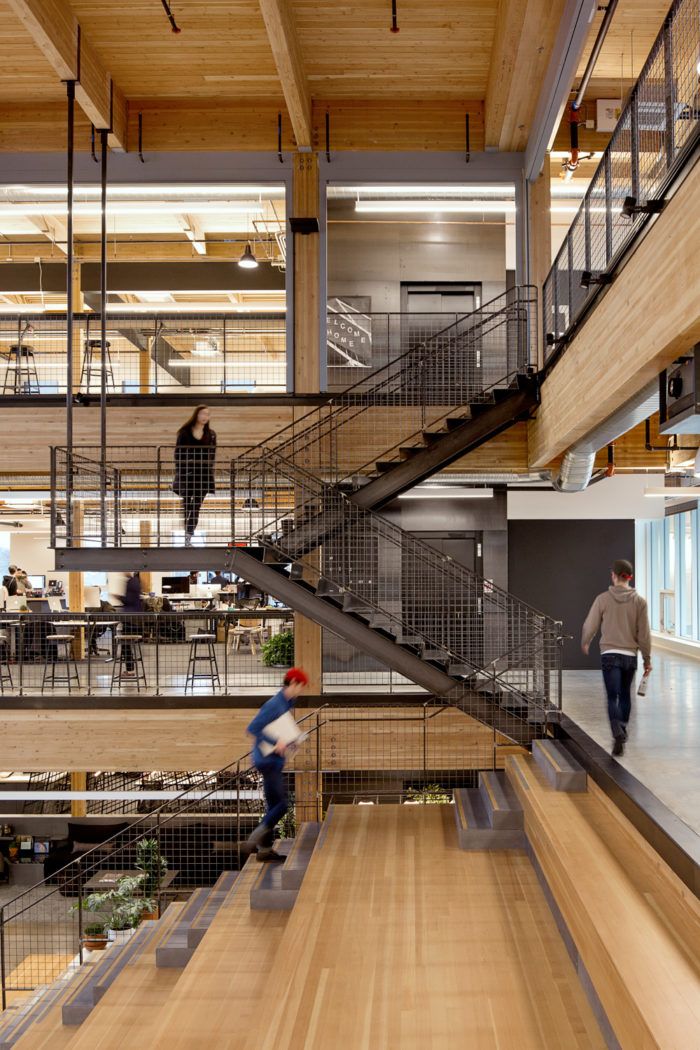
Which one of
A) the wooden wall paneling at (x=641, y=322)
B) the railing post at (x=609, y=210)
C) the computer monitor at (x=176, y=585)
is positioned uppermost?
the railing post at (x=609, y=210)

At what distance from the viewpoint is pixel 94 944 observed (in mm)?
9320

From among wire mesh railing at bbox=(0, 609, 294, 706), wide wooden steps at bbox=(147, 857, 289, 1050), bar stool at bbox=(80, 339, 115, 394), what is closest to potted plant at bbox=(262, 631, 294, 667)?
wire mesh railing at bbox=(0, 609, 294, 706)

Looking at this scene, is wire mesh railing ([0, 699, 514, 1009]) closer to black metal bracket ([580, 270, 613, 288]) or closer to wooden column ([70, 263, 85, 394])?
black metal bracket ([580, 270, 613, 288])

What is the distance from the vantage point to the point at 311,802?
10961 millimetres

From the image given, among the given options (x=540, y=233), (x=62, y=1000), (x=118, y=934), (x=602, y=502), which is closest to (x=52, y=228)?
(x=540, y=233)

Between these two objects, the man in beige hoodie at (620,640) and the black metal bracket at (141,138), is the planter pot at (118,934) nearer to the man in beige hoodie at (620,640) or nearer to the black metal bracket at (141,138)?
the man in beige hoodie at (620,640)

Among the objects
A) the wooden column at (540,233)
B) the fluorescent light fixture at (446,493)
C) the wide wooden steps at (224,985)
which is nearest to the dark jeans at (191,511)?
the fluorescent light fixture at (446,493)

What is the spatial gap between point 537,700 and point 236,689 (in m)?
4.35

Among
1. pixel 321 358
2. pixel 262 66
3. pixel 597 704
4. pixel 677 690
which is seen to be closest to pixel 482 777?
pixel 597 704

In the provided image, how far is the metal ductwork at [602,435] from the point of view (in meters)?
5.90

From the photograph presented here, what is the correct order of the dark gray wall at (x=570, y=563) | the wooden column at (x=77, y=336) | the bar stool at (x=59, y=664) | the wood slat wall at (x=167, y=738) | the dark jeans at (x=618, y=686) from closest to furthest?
the dark jeans at (x=618, y=686) → the wood slat wall at (x=167, y=738) → the bar stool at (x=59, y=664) → the dark gray wall at (x=570, y=563) → the wooden column at (x=77, y=336)

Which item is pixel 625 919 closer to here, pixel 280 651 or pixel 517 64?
pixel 280 651

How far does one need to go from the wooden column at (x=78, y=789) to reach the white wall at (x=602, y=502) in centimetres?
806

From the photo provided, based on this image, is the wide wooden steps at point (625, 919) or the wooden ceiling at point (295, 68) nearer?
the wide wooden steps at point (625, 919)
